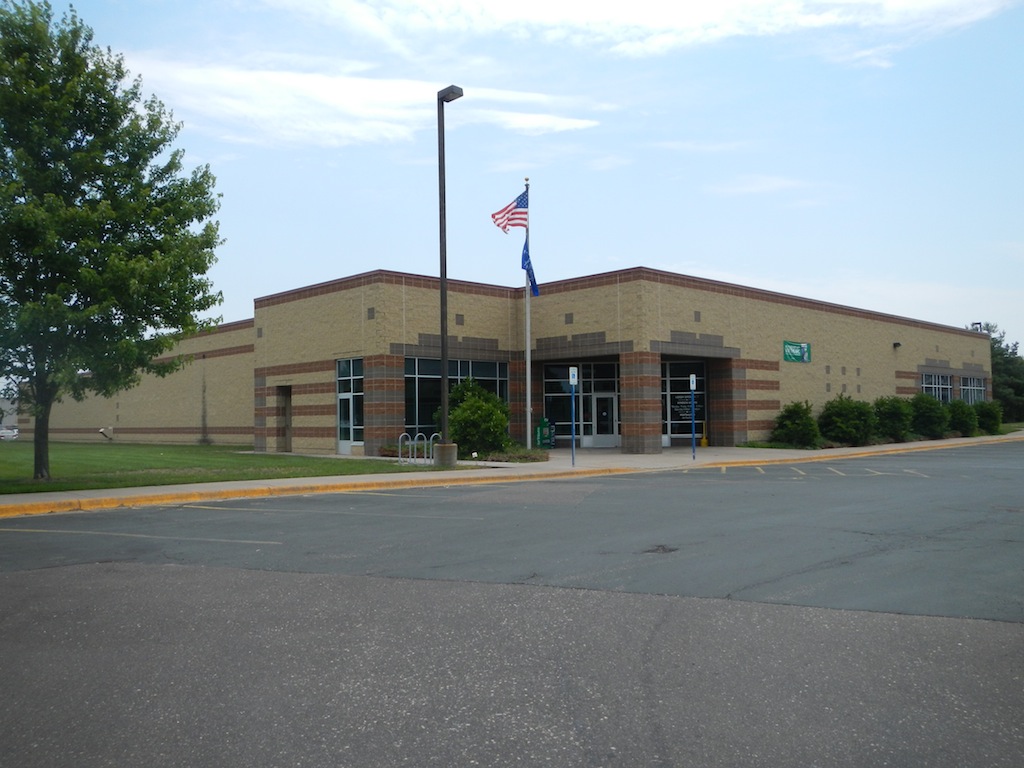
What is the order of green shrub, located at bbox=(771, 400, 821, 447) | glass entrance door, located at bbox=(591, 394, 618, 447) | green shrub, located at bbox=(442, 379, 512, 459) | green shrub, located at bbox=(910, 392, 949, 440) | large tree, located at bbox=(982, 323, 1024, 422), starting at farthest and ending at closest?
1. large tree, located at bbox=(982, 323, 1024, 422)
2. green shrub, located at bbox=(910, 392, 949, 440)
3. glass entrance door, located at bbox=(591, 394, 618, 447)
4. green shrub, located at bbox=(771, 400, 821, 447)
5. green shrub, located at bbox=(442, 379, 512, 459)

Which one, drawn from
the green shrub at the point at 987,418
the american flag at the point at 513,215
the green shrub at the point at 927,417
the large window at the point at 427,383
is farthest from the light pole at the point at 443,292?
the green shrub at the point at 987,418

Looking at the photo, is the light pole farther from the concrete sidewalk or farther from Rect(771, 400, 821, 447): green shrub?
Rect(771, 400, 821, 447): green shrub

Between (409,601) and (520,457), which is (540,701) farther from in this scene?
(520,457)

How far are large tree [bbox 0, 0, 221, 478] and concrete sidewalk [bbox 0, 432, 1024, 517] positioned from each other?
2727mm

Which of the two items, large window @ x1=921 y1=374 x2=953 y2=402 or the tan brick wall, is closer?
the tan brick wall

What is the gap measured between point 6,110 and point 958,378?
5281 centimetres

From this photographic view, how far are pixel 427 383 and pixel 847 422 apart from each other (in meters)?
17.9

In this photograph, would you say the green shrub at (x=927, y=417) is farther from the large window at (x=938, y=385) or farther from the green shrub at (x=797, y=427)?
the green shrub at (x=797, y=427)

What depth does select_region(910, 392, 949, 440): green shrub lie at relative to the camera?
43281 millimetres

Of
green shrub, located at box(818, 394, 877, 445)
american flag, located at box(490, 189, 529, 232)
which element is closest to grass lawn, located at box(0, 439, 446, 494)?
american flag, located at box(490, 189, 529, 232)

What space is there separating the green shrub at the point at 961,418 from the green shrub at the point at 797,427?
46.7 ft

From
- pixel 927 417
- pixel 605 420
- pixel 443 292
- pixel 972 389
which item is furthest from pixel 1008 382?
pixel 443 292

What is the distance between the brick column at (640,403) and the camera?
32281mm

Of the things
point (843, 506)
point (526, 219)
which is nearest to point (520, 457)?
point (526, 219)
